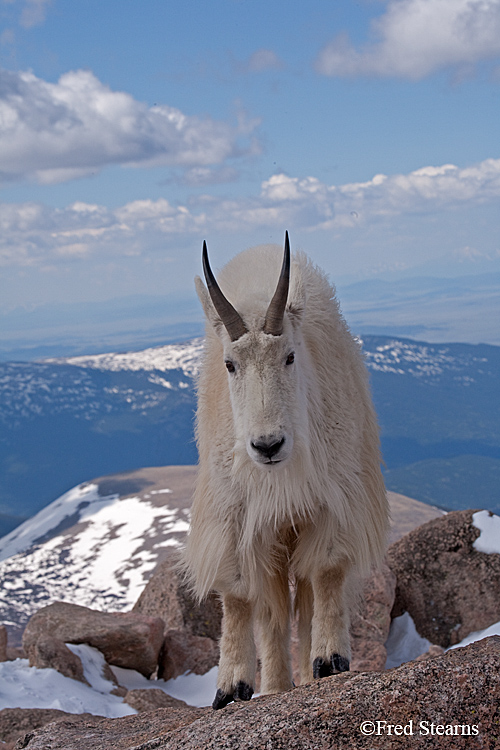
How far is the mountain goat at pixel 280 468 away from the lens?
4148 millimetres

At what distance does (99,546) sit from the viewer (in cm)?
5697

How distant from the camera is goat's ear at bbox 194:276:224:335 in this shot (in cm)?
446

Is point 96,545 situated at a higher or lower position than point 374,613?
lower

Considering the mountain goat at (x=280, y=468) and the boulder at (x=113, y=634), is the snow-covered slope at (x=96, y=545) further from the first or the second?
the mountain goat at (x=280, y=468)

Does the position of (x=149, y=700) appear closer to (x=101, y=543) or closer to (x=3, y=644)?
(x=3, y=644)

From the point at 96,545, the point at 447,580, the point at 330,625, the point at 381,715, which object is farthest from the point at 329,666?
the point at 96,545

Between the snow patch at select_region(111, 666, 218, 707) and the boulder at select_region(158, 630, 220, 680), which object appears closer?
the snow patch at select_region(111, 666, 218, 707)

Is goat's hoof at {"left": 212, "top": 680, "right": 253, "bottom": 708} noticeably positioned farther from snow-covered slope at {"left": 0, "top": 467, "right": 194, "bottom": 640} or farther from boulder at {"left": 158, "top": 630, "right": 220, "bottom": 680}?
Answer: snow-covered slope at {"left": 0, "top": 467, "right": 194, "bottom": 640}

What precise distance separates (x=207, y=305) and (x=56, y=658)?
18.0 ft

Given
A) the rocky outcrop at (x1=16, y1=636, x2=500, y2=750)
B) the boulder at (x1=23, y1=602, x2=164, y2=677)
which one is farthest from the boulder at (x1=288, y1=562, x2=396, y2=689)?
the rocky outcrop at (x1=16, y1=636, x2=500, y2=750)

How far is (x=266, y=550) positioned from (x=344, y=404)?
1300 millimetres

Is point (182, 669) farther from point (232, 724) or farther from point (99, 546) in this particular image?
point (99, 546)

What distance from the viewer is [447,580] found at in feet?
30.8

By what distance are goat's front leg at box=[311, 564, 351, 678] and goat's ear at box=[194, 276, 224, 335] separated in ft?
6.73
